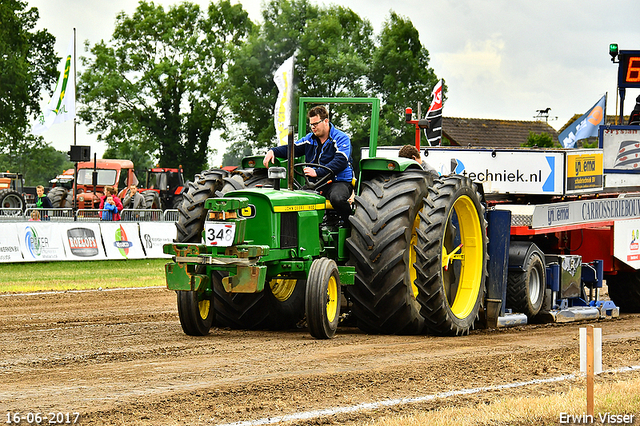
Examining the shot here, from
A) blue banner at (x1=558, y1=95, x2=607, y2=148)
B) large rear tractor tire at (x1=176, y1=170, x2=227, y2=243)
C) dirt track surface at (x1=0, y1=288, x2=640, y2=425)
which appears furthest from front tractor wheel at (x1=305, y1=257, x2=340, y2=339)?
blue banner at (x1=558, y1=95, x2=607, y2=148)

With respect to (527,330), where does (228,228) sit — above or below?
above

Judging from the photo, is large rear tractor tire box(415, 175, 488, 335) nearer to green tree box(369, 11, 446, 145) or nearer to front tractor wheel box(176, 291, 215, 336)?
front tractor wheel box(176, 291, 215, 336)

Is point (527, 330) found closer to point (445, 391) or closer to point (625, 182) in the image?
point (445, 391)

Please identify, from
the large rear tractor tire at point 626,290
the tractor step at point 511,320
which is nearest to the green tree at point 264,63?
the large rear tractor tire at point 626,290

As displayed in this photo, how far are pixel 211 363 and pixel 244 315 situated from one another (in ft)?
7.99

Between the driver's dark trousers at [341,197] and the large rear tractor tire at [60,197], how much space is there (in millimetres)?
26883

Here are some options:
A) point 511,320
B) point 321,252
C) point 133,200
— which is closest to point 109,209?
point 133,200

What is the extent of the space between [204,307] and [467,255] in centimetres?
312

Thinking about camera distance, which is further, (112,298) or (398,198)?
(112,298)

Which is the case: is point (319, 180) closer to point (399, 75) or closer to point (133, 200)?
point (133, 200)

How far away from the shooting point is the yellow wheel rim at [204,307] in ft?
27.5

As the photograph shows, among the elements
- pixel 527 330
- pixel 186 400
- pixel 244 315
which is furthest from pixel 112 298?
pixel 186 400

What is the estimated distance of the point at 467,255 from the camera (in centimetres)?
987

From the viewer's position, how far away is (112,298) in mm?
13961
